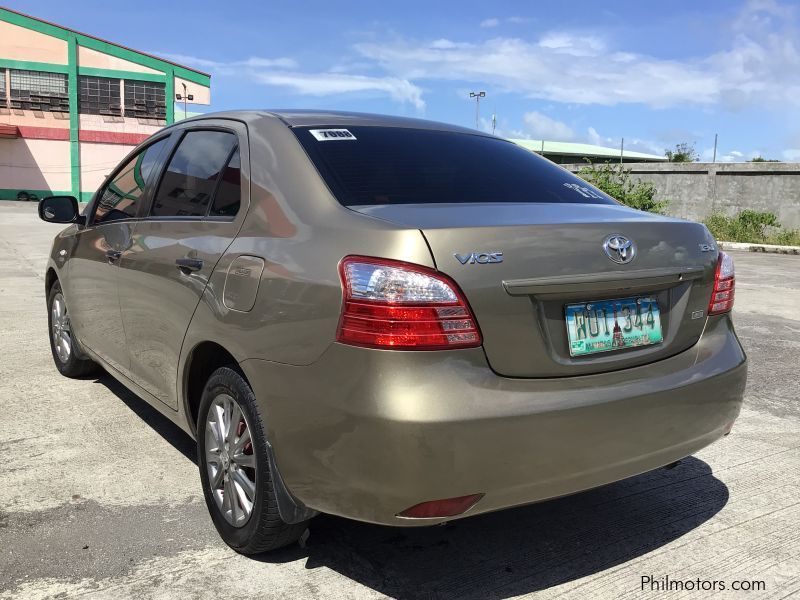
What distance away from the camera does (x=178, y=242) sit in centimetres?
312

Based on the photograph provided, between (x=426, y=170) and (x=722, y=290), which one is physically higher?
(x=426, y=170)

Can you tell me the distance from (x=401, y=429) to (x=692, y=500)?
6.11 ft

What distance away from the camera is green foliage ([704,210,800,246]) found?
20.4 meters

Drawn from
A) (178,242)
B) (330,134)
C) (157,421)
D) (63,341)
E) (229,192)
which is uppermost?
(330,134)

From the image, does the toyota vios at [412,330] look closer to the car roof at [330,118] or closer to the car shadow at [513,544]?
the car roof at [330,118]

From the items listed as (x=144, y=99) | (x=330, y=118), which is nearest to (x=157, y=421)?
(x=330, y=118)

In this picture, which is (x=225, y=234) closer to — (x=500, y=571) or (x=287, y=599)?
(x=287, y=599)

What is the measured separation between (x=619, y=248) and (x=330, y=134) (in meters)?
1.24

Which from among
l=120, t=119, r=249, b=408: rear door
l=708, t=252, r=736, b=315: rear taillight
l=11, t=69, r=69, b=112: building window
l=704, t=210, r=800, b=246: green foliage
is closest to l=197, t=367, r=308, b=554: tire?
l=120, t=119, r=249, b=408: rear door

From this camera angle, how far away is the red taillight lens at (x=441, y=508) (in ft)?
7.11

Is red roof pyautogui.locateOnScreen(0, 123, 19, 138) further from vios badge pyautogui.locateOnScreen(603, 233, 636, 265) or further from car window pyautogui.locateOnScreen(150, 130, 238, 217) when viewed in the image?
vios badge pyautogui.locateOnScreen(603, 233, 636, 265)

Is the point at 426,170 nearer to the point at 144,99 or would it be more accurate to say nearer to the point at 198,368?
the point at 198,368

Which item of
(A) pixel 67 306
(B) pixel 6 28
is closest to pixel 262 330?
(A) pixel 67 306

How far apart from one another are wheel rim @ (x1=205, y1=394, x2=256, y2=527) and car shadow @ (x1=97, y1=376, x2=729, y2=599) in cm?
23
